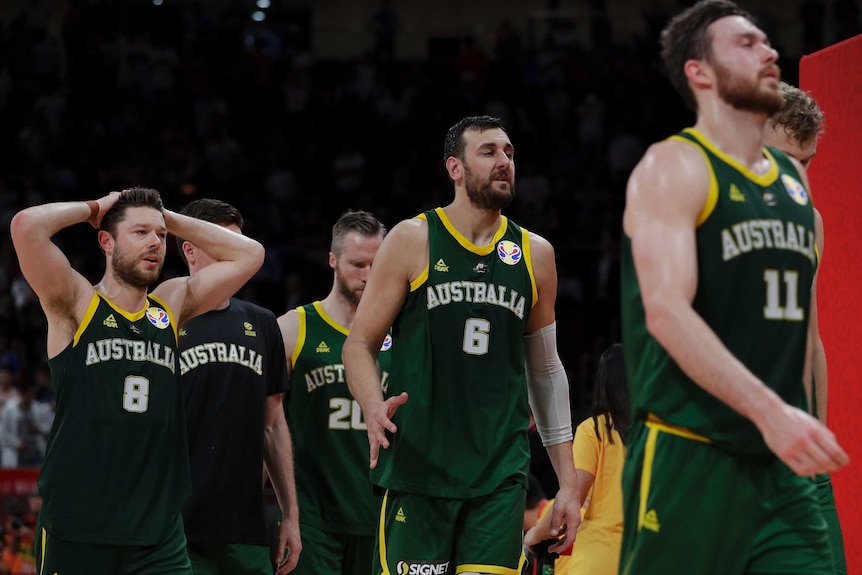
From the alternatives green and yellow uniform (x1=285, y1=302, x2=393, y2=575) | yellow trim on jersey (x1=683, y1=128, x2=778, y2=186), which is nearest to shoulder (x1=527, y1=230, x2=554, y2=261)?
green and yellow uniform (x1=285, y1=302, x2=393, y2=575)

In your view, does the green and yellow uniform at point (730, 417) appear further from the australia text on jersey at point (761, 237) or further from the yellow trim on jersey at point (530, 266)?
the yellow trim on jersey at point (530, 266)

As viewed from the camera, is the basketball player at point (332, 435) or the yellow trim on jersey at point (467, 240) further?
the basketball player at point (332, 435)

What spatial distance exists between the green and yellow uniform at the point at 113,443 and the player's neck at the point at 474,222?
1.55 meters

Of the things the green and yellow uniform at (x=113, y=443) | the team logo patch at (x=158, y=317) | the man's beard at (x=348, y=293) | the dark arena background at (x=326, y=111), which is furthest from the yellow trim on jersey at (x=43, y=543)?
the dark arena background at (x=326, y=111)

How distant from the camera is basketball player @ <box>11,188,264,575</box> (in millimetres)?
5312

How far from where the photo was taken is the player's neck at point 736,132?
3.69 metres

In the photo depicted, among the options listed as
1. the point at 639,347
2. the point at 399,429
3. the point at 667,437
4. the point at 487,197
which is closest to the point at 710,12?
the point at 639,347

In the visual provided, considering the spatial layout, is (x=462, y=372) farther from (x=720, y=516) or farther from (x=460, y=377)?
(x=720, y=516)

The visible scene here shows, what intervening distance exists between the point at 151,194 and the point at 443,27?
15469 mm

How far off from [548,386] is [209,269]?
6.24 feet

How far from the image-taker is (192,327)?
6438mm

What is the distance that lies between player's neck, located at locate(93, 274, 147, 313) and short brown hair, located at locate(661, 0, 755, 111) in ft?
9.72

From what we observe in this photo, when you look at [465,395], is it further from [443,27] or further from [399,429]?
[443,27]

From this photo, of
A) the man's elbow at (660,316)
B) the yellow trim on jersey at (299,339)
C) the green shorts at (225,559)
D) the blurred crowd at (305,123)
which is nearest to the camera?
the man's elbow at (660,316)
